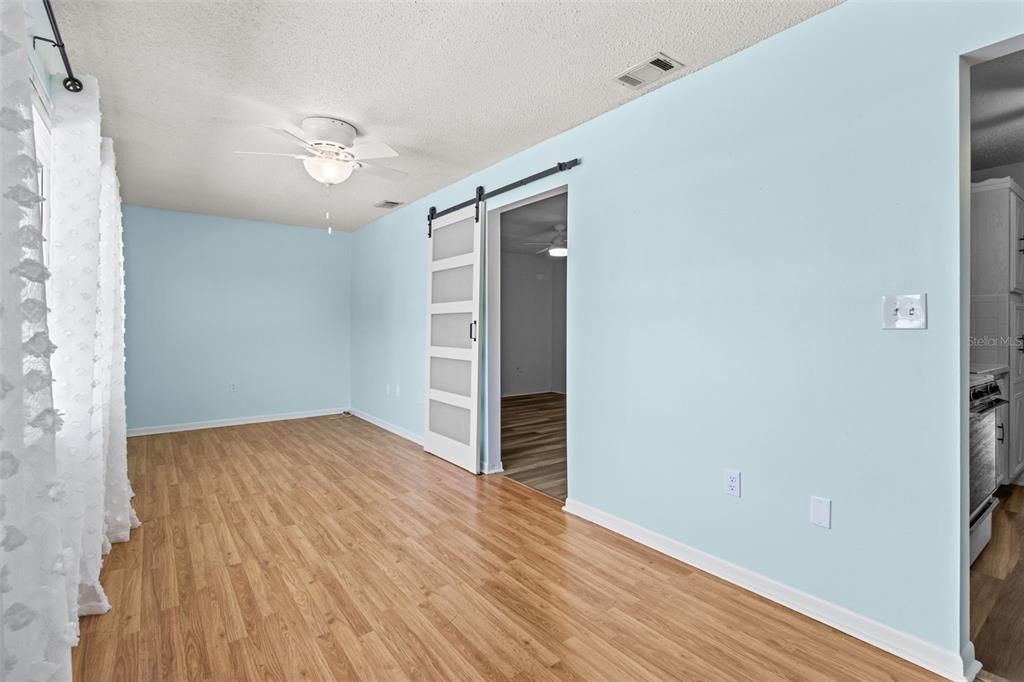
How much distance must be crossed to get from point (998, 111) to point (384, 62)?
11.6ft

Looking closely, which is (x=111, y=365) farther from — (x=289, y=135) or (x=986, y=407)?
(x=986, y=407)

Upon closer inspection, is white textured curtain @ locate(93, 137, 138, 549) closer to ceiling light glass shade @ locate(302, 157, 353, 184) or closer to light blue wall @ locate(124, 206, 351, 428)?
ceiling light glass shade @ locate(302, 157, 353, 184)

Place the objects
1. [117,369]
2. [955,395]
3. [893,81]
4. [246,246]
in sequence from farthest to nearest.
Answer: [246,246], [117,369], [893,81], [955,395]

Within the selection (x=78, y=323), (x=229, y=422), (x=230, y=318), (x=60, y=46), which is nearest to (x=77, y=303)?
(x=78, y=323)

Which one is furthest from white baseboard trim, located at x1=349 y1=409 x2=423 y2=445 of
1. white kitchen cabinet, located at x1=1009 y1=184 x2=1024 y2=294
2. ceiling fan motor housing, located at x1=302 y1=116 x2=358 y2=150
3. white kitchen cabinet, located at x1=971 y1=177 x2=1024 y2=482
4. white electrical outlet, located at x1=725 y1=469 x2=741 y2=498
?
white kitchen cabinet, located at x1=1009 y1=184 x2=1024 y2=294

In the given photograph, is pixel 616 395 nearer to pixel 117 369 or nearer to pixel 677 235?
pixel 677 235

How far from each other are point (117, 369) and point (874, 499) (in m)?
4.27

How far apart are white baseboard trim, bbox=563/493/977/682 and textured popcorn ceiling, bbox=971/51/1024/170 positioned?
236 cm

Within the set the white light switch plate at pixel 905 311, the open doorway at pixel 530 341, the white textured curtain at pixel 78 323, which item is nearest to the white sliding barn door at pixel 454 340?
the open doorway at pixel 530 341

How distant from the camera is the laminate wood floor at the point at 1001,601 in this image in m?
1.81

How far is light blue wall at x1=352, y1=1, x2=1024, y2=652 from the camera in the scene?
177 cm

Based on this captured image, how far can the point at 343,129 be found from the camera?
3.07m

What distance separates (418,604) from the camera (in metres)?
2.15

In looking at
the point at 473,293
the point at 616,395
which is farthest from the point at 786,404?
the point at 473,293
